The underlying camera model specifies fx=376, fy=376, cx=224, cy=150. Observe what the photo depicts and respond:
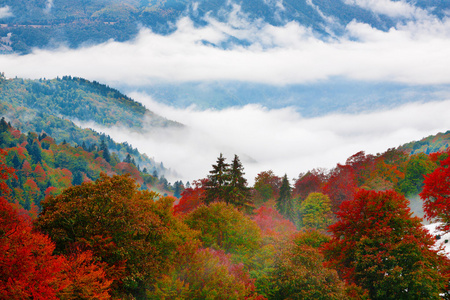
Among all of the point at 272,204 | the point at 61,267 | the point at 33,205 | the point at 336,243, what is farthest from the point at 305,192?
the point at 33,205

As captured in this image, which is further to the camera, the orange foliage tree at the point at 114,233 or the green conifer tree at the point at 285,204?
the green conifer tree at the point at 285,204

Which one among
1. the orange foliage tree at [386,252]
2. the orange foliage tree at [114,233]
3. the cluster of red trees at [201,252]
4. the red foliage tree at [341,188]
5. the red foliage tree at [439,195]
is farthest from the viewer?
the red foliage tree at [341,188]

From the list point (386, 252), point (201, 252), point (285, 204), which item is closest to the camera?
point (201, 252)

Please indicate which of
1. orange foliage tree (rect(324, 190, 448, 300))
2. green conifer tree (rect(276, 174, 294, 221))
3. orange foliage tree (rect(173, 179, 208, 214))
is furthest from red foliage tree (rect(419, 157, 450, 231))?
green conifer tree (rect(276, 174, 294, 221))

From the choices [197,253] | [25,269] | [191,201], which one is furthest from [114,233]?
[191,201]

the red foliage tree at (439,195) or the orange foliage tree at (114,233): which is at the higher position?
the red foliage tree at (439,195)

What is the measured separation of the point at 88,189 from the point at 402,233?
25651 mm

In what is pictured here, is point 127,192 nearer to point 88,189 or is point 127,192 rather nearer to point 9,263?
point 88,189

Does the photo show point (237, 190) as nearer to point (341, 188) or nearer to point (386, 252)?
point (341, 188)

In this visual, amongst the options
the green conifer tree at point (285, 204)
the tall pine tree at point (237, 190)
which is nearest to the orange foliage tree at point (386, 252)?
the tall pine tree at point (237, 190)

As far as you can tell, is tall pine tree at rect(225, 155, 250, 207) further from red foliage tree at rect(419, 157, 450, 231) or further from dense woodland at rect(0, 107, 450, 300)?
red foliage tree at rect(419, 157, 450, 231)

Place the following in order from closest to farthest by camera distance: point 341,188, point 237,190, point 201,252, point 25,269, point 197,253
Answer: point 25,269, point 201,252, point 197,253, point 237,190, point 341,188

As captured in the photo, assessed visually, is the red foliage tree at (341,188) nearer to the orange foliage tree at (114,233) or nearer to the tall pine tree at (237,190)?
the tall pine tree at (237,190)

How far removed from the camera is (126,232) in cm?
2766
